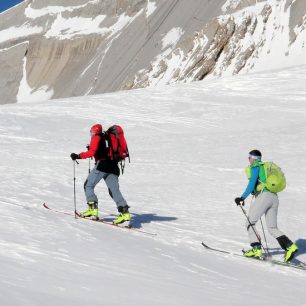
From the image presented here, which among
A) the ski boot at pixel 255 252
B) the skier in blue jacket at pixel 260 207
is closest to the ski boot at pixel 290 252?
the skier in blue jacket at pixel 260 207

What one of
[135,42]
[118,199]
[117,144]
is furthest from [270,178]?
[135,42]

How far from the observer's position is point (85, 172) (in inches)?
547

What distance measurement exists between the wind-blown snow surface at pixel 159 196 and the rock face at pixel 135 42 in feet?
87.4

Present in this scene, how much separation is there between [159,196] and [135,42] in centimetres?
5969

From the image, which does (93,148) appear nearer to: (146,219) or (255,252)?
(146,219)

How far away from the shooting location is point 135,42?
7031 centimetres

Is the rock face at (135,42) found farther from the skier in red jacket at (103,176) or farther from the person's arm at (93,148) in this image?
the person's arm at (93,148)

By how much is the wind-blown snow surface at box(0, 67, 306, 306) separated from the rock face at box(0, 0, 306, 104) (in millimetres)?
26626

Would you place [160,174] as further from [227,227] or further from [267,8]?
[267,8]

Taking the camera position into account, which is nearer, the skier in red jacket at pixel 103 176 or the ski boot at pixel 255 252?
the ski boot at pixel 255 252

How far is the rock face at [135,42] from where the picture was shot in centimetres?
5322

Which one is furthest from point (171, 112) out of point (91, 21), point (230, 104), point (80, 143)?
point (91, 21)

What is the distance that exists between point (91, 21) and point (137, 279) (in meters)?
88.3

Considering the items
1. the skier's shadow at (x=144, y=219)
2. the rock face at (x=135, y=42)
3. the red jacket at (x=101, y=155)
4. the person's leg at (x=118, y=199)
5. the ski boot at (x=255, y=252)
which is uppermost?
the rock face at (x=135, y=42)
